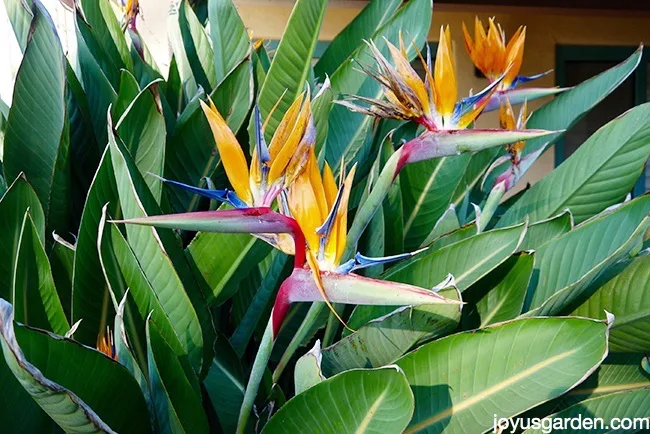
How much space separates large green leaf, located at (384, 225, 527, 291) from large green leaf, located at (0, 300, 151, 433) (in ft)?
0.80

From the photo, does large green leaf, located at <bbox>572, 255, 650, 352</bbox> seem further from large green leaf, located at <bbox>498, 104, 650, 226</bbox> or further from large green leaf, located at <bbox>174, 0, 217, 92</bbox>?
large green leaf, located at <bbox>174, 0, 217, 92</bbox>

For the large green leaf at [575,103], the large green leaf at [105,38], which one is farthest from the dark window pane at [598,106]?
the large green leaf at [105,38]

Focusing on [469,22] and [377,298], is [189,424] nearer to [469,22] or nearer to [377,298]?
[377,298]

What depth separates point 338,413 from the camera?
0.41m

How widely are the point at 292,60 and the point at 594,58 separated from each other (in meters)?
2.77

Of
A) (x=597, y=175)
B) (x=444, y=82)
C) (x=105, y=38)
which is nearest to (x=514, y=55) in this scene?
(x=597, y=175)

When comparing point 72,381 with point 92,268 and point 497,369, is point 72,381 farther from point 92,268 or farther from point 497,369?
point 497,369

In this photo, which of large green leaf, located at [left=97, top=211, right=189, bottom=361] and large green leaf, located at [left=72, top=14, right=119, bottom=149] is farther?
large green leaf, located at [left=72, top=14, right=119, bottom=149]

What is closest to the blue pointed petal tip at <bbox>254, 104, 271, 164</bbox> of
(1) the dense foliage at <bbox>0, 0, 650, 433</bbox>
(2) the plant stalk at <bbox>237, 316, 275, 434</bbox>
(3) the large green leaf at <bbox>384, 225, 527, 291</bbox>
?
(1) the dense foliage at <bbox>0, 0, 650, 433</bbox>

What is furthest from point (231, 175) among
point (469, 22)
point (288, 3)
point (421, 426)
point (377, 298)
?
point (469, 22)

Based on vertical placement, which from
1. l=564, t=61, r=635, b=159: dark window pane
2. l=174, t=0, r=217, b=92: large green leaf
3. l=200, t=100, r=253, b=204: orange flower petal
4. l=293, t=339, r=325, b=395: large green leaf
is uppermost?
l=564, t=61, r=635, b=159: dark window pane

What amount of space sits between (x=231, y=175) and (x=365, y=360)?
20cm

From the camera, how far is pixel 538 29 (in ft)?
10.1

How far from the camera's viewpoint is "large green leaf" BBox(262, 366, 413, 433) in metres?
0.39
